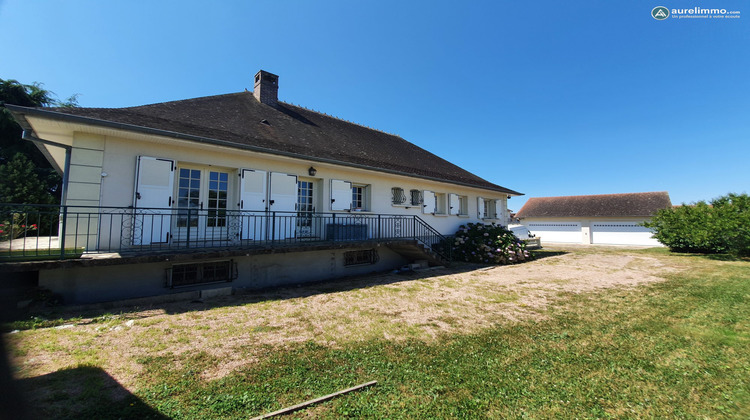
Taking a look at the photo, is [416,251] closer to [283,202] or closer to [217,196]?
[283,202]

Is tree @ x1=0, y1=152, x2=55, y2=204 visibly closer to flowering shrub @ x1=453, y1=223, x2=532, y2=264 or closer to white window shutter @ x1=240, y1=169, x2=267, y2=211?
white window shutter @ x1=240, y1=169, x2=267, y2=211

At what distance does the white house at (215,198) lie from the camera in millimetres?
5695

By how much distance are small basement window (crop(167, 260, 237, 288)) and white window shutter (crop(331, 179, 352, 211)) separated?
3435 mm

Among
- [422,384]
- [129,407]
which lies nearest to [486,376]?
[422,384]

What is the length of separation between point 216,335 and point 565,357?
4.78m

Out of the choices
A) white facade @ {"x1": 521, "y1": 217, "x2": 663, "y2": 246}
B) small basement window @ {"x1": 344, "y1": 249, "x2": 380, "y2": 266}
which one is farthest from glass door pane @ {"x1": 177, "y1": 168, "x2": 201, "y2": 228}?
white facade @ {"x1": 521, "y1": 217, "x2": 663, "y2": 246}

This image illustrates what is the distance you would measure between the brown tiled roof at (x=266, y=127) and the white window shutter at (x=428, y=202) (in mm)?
815

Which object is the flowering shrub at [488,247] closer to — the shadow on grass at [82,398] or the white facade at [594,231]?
the shadow on grass at [82,398]

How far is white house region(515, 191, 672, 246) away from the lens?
23.9m

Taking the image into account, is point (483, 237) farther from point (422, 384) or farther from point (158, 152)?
point (158, 152)

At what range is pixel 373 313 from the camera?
5.38 meters

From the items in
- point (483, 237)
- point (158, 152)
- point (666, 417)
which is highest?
point (158, 152)

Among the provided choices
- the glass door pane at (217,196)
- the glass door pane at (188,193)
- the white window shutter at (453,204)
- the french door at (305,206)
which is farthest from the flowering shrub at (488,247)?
the glass door pane at (188,193)

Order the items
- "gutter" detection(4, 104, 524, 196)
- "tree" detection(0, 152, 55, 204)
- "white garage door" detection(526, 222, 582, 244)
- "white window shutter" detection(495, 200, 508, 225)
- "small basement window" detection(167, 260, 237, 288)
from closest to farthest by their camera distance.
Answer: "gutter" detection(4, 104, 524, 196), "small basement window" detection(167, 260, 237, 288), "tree" detection(0, 152, 55, 204), "white window shutter" detection(495, 200, 508, 225), "white garage door" detection(526, 222, 582, 244)
